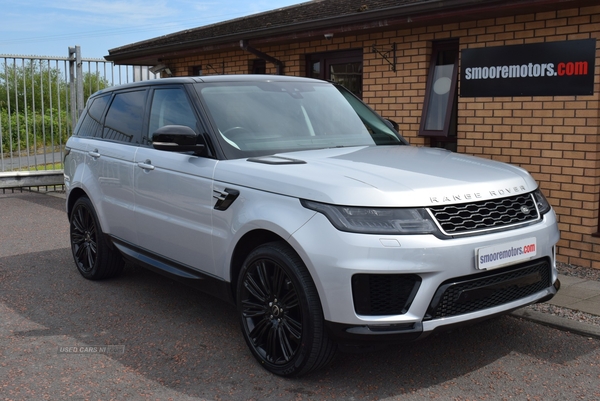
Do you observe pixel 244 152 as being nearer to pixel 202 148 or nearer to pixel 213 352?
pixel 202 148

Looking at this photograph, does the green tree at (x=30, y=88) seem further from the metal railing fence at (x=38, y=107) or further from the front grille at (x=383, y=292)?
the front grille at (x=383, y=292)

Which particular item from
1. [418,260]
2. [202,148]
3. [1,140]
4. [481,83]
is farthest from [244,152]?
[1,140]

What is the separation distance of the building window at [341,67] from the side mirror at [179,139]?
514 cm

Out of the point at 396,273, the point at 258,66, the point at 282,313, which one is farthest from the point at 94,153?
the point at 258,66

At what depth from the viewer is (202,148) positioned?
4.59 metres

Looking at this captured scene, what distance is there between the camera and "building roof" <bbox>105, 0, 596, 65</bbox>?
6926 mm

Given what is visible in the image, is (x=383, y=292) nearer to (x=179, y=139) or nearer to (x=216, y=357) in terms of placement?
(x=216, y=357)

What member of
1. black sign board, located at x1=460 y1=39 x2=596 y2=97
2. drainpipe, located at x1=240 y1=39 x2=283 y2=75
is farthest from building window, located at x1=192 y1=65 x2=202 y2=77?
black sign board, located at x1=460 y1=39 x2=596 y2=97

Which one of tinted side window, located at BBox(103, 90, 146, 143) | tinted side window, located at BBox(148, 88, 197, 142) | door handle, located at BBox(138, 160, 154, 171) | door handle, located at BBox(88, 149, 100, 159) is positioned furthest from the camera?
door handle, located at BBox(88, 149, 100, 159)

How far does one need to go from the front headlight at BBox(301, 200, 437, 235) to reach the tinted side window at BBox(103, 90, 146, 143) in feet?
8.26

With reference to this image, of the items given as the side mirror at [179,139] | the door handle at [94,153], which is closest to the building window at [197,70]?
the door handle at [94,153]

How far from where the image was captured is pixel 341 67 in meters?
9.77

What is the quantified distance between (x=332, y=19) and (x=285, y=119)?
403 cm

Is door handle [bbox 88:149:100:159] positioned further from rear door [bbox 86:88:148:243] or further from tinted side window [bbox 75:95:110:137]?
tinted side window [bbox 75:95:110:137]
